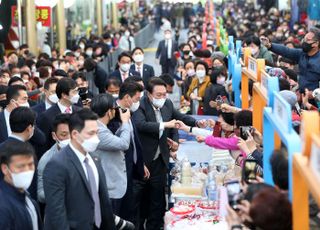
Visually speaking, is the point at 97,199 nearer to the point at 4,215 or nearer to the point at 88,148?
the point at 88,148

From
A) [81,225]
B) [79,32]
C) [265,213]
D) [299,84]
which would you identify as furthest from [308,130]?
[79,32]

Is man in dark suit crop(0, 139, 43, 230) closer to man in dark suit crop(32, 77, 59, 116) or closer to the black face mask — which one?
man in dark suit crop(32, 77, 59, 116)

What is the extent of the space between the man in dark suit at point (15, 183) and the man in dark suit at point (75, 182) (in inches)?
9.9

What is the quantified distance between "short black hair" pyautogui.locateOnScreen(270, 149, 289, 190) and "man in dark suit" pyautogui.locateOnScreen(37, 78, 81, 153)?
13.6 feet

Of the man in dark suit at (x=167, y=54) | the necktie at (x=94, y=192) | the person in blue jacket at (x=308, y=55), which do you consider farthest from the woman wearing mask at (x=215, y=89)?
the man in dark suit at (x=167, y=54)

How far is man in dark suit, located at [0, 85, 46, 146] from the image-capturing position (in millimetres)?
7324

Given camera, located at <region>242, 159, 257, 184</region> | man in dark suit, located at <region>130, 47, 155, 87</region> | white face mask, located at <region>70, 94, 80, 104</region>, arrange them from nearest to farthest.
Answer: camera, located at <region>242, 159, 257, 184</region>
white face mask, located at <region>70, 94, 80, 104</region>
man in dark suit, located at <region>130, 47, 155, 87</region>

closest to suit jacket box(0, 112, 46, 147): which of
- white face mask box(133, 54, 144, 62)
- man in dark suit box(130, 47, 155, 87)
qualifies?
man in dark suit box(130, 47, 155, 87)

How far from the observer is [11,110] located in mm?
7672

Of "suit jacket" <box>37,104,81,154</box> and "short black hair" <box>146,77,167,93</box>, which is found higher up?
"short black hair" <box>146,77,167,93</box>

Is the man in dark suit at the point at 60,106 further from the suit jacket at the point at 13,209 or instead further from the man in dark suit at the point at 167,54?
the man in dark suit at the point at 167,54

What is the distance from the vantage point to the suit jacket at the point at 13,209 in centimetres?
498

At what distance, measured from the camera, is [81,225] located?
5.48 meters

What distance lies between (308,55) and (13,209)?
5.45m
